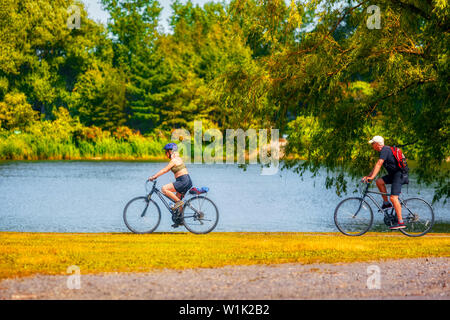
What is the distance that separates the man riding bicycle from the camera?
1137cm

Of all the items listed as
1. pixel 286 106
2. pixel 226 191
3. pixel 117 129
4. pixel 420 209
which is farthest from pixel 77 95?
pixel 420 209

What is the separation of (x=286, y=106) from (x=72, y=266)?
33.5 feet

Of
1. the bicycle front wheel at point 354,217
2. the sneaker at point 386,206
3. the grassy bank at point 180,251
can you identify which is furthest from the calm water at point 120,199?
the grassy bank at point 180,251

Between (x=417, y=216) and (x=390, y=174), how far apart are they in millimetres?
1054

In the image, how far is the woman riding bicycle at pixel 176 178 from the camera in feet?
39.0

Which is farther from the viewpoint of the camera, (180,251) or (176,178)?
(176,178)

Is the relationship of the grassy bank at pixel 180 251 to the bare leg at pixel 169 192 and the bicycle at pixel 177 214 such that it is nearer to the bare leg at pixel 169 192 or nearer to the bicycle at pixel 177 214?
the bicycle at pixel 177 214

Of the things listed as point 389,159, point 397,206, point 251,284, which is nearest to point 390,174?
point 389,159

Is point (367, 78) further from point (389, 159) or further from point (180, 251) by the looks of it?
point (180, 251)

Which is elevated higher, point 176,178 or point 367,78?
point 367,78

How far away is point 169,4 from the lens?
279 ft

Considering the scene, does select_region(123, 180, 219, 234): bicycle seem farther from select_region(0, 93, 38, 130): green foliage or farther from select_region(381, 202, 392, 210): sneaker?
select_region(0, 93, 38, 130): green foliage

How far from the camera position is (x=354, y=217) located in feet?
40.2

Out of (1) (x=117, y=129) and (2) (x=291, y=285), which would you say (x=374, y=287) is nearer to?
(2) (x=291, y=285)
